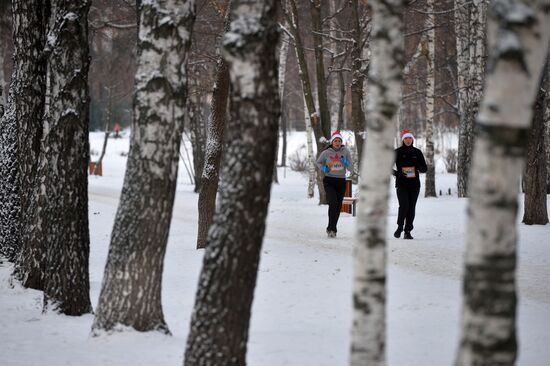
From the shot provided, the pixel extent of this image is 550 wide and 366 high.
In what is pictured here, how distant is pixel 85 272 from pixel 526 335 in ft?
13.9

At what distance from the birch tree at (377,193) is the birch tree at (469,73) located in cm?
1250

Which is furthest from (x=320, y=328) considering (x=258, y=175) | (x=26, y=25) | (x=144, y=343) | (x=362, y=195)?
(x=26, y=25)

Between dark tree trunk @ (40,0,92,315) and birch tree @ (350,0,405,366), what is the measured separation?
3953 mm

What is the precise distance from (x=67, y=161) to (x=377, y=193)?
411 cm

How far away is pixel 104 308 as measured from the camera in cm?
585

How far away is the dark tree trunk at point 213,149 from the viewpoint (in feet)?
32.7

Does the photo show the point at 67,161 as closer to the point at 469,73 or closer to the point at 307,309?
the point at 307,309

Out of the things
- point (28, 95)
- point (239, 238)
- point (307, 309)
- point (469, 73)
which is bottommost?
point (307, 309)

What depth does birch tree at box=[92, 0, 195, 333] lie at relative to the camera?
Answer: 220 inches

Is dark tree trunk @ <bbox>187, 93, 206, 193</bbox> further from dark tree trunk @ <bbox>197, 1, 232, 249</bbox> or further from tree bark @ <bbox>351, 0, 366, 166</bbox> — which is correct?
dark tree trunk @ <bbox>197, 1, 232, 249</bbox>

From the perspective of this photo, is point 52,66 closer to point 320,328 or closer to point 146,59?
point 146,59

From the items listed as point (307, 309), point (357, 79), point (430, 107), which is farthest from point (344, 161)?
point (430, 107)

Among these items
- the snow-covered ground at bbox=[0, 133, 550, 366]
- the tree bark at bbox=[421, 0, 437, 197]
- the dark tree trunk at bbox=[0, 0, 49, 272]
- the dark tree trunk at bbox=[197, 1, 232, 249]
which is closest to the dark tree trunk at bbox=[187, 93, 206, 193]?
the tree bark at bbox=[421, 0, 437, 197]

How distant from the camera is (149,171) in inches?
222
